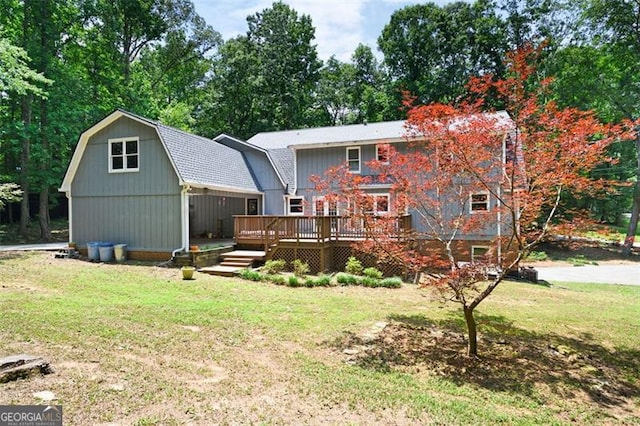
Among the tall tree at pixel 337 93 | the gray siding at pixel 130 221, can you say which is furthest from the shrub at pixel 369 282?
the tall tree at pixel 337 93

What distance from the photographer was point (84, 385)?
12.6 ft

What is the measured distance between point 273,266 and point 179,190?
4417 millimetres

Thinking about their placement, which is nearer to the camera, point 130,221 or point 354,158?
point 130,221

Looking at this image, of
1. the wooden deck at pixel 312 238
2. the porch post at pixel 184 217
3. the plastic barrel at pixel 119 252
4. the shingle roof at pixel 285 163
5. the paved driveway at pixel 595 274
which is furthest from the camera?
the shingle roof at pixel 285 163

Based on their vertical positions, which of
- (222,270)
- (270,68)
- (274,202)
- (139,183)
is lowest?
(222,270)

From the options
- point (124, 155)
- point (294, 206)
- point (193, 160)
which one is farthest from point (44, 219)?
point (294, 206)

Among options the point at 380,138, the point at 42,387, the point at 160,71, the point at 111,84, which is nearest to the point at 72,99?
the point at 111,84

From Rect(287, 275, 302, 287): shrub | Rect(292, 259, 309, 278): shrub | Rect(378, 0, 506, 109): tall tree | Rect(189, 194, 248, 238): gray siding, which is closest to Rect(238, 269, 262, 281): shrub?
Rect(287, 275, 302, 287): shrub

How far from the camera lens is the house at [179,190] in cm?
1250

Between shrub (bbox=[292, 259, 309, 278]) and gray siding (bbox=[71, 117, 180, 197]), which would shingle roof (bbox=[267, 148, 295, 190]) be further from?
shrub (bbox=[292, 259, 309, 278])

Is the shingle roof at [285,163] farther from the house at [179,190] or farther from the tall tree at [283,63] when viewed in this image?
the tall tree at [283,63]

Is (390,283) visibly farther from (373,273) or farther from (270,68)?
(270,68)

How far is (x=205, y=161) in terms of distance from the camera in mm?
A: 14227

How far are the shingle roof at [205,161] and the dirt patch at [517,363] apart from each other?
918 centimetres
